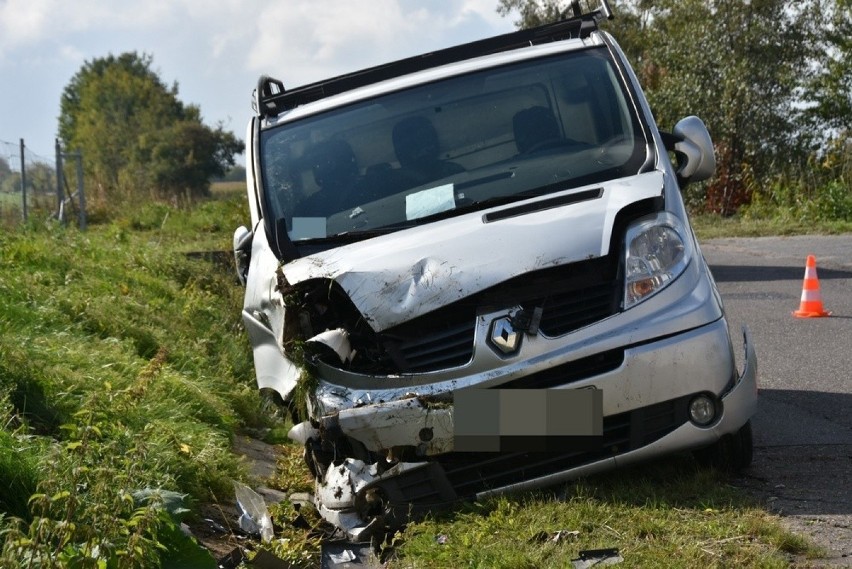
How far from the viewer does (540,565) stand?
165 inches

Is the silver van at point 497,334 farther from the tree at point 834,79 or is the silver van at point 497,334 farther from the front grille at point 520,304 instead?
the tree at point 834,79

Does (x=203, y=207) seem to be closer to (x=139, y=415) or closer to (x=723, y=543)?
(x=139, y=415)

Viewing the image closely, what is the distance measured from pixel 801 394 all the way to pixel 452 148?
280cm

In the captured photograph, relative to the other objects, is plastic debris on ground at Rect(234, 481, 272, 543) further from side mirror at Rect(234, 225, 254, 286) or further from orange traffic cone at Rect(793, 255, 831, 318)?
orange traffic cone at Rect(793, 255, 831, 318)

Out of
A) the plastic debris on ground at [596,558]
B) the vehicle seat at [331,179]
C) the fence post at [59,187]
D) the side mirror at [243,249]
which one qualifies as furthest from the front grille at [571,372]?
the fence post at [59,187]

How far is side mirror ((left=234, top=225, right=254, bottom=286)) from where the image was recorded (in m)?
6.54

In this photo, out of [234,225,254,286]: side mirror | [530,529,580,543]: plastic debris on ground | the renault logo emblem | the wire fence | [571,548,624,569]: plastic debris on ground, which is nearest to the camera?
[571,548,624,569]: plastic debris on ground

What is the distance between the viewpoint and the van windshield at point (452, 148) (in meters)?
5.71

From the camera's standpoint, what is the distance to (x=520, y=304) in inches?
191

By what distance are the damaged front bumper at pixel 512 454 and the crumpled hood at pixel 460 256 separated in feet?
1.33

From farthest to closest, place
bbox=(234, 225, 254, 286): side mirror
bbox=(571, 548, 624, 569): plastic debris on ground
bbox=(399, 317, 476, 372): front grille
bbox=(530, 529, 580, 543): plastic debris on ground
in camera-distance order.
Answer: bbox=(234, 225, 254, 286): side mirror
bbox=(399, 317, 476, 372): front grille
bbox=(530, 529, 580, 543): plastic debris on ground
bbox=(571, 548, 624, 569): plastic debris on ground

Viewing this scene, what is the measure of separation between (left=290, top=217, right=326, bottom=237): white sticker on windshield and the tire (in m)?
1.99

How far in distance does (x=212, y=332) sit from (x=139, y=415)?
377cm

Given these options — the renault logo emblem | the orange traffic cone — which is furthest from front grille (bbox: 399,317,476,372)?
the orange traffic cone
